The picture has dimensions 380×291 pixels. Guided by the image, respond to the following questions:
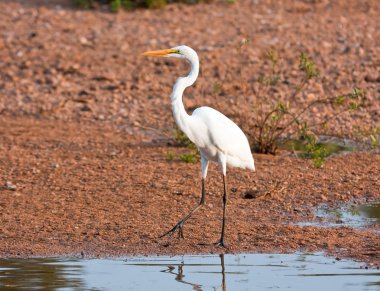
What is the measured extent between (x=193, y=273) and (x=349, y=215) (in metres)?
2.25

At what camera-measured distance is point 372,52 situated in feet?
49.1

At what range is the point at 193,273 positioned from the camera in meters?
7.13

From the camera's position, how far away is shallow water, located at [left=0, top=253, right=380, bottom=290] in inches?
268

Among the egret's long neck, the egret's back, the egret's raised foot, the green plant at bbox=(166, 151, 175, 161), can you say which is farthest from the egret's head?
the green plant at bbox=(166, 151, 175, 161)

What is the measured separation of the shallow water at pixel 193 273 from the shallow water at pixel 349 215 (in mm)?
1044

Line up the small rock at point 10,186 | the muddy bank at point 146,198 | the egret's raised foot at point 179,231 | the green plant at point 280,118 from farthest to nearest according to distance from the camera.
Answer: the green plant at point 280,118, the small rock at point 10,186, the egret's raised foot at point 179,231, the muddy bank at point 146,198

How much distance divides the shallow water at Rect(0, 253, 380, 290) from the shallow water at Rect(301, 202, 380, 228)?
41.1 inches

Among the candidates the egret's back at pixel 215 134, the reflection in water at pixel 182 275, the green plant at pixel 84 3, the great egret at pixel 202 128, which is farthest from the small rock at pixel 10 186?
the green plant at pixel 84 3

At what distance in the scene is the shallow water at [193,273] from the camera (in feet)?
22.3

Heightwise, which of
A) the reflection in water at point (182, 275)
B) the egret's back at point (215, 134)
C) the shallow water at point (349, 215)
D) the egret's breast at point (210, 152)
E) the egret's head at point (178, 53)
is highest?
the egret's head at point (178, 53)

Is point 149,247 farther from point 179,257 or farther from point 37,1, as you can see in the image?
point 37,1

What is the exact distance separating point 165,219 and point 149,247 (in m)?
0.86

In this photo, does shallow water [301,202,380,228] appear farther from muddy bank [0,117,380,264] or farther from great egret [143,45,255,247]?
great egret [143,45,255,247]

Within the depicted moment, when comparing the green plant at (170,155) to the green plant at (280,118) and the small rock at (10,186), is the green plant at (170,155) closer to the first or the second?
the green plant at (280,118)
